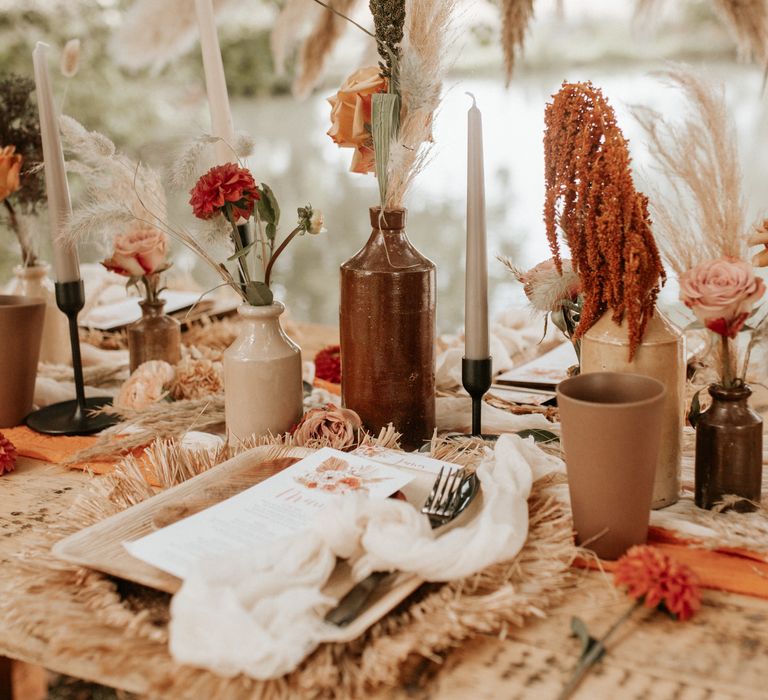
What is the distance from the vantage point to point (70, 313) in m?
1.19

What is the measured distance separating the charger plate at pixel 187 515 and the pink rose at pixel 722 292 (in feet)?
1.01

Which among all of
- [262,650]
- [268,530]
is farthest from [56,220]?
[262,650]

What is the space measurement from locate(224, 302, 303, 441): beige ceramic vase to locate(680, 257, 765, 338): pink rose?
0.47 m

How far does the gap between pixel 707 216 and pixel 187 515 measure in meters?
0.56

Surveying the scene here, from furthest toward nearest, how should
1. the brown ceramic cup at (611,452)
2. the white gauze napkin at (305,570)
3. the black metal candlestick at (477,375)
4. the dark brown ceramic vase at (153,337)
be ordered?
the dark brown ceramic vase at (153,337) < the black metal candlestick at (477,375) < the brown ceramic cup at (611,452) < the white gauze napkin at (305,570)

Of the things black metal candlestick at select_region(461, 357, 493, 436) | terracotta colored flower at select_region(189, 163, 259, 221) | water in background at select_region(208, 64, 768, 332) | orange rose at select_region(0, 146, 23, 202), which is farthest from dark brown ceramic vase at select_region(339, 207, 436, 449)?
water in background at select_region(208, 64, 768, 332)

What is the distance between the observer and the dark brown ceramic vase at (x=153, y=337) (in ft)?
4.21

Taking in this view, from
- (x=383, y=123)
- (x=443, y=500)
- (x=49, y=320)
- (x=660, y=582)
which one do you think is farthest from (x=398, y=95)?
(x=49, y=320)

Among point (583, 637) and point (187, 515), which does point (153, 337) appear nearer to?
point (187, 515)

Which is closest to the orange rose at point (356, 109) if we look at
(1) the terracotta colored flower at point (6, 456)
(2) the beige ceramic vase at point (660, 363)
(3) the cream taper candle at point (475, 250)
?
(3) the cream taper candle at point (475, 250)

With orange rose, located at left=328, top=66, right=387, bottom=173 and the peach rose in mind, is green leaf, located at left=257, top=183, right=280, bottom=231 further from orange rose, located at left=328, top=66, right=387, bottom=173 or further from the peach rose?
the peach rose

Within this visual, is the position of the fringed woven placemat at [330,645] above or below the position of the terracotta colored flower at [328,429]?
below

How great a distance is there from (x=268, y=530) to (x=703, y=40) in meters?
5.47

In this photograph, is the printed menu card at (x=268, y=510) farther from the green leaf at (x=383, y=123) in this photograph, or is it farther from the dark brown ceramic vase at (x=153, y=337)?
the dark brown ceramic vase at (x=153, y=337)
